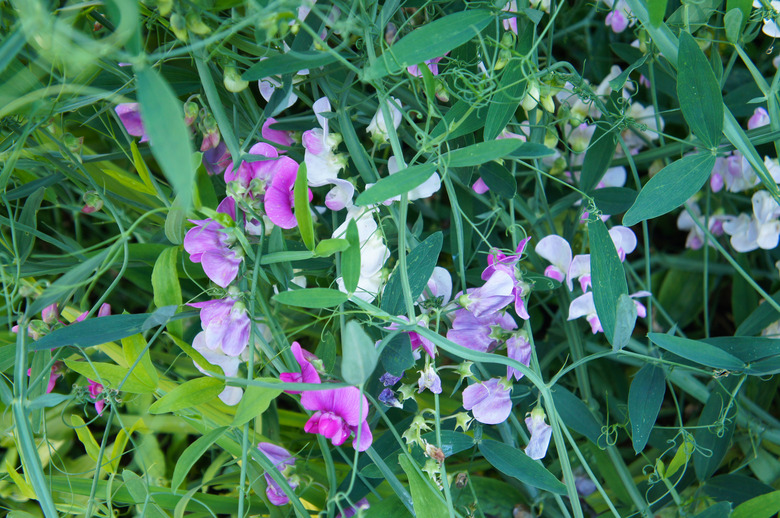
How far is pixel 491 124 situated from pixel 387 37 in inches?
7.8

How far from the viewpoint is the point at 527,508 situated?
80 cm

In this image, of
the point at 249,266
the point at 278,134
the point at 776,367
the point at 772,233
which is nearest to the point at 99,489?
the point at 249,266

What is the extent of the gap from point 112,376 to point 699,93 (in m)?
0.64

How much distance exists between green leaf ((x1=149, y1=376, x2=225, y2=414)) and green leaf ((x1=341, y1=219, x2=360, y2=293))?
0.59 feet

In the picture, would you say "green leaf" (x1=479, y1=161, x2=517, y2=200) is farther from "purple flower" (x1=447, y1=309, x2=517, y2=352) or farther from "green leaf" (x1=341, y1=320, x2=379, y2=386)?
"green leaf" (x1=341, y1=320, x2=379, y2=386)

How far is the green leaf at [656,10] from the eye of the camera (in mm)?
463

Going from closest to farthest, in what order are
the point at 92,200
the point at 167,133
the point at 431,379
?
the point at 167,133
the point at 431,379
the point at 92,200

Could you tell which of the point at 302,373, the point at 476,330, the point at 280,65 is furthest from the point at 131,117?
the point at 476,330

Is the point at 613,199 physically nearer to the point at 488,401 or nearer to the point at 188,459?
the point at 488,401

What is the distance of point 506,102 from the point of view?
0.55 meters

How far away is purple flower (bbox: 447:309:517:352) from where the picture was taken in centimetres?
61

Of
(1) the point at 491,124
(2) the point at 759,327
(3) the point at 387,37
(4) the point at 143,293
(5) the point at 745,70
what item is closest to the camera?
(1) the point at 491,124

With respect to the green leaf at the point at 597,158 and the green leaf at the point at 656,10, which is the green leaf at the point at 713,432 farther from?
the green leaf at the point at 656,10

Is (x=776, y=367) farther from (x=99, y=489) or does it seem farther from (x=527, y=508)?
(x=99, y=489)
